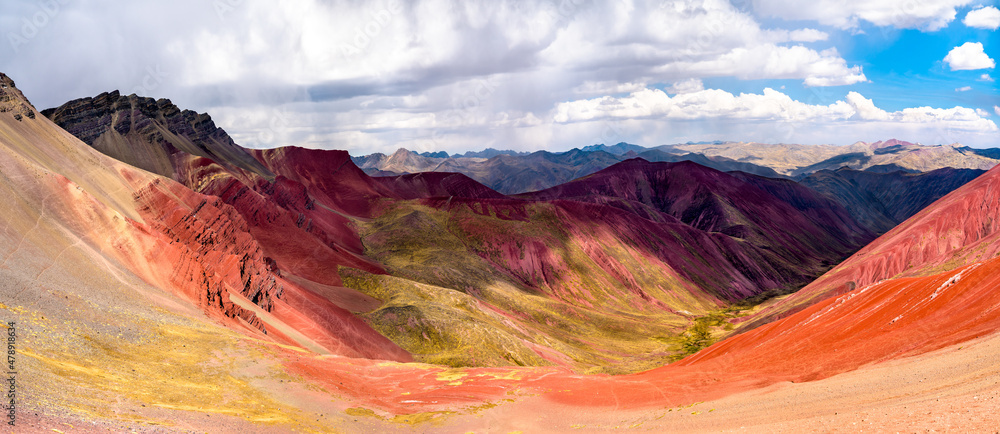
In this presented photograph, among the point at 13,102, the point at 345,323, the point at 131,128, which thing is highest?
the point at 131,128

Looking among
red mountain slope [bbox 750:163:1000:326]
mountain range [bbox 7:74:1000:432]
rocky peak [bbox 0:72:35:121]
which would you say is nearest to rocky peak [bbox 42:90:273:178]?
mountain range [bbox 7:74:1000:432]

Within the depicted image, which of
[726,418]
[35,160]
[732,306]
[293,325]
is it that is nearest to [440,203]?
[732,306]

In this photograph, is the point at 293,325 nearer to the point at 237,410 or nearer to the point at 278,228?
the point at 237,410

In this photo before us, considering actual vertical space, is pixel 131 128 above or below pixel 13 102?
above

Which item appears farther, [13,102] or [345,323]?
[345,323]

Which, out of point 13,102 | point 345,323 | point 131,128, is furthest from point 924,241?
point 131,128

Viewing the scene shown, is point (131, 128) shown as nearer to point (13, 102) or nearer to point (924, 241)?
point (13, 102)

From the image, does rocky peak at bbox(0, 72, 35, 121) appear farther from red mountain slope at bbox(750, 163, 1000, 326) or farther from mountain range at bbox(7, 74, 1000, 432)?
red mountain slope at bbox(750, 163, 1000, 326)

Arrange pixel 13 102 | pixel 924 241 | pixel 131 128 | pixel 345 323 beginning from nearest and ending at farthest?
pixel 13 102 → pixel 345 323 → pixel 924 241 → pixel 131 128

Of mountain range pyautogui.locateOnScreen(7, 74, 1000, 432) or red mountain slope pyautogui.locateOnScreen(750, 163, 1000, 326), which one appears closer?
mountain range pyautogui.locateOnScreen(7, 74, 1000, 432)
